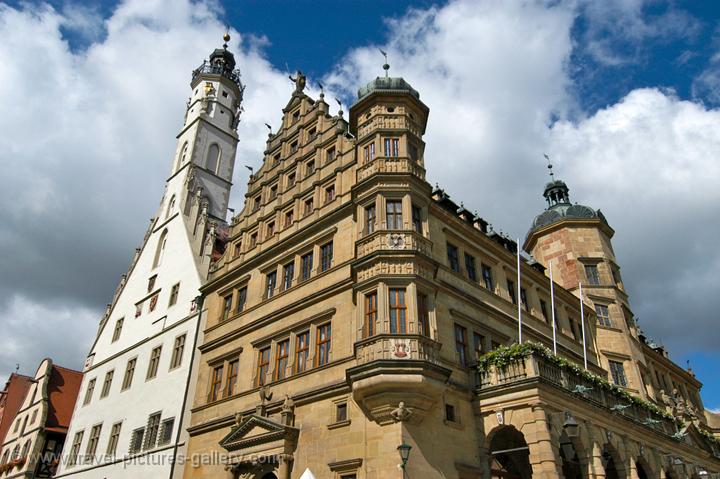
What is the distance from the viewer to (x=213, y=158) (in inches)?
1873

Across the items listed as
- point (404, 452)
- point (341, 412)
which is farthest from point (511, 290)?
point (404, 452)

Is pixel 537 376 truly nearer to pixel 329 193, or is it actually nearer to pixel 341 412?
pixel 341 412

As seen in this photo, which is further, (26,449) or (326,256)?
A: (26,449)

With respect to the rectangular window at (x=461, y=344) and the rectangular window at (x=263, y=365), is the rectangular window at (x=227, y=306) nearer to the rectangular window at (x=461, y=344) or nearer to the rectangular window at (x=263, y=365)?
the rectangular window at (x=263, y=365)

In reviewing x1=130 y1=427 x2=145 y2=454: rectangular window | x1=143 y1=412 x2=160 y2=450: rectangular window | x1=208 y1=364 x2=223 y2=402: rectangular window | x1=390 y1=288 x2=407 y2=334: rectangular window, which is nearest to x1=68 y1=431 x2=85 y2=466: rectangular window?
x1=130 y1=427 x2=145 y2=454: rectangular window

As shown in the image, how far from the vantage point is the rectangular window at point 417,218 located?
23.5 m

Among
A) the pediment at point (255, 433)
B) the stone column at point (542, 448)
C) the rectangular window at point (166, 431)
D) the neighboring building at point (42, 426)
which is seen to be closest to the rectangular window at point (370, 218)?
the pediment at point (255, 433)

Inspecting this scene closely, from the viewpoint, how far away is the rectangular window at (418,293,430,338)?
20.9 metres

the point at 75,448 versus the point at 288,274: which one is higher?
the point at 288,274

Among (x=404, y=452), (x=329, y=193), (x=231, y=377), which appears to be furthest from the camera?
(x=329, y=193)

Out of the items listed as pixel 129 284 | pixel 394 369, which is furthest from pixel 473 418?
pixel 129 284

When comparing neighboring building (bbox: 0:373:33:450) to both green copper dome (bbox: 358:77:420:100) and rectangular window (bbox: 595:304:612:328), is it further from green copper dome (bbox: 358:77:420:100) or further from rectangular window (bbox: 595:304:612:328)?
rectangular window (bbox: 595:304:612:328)

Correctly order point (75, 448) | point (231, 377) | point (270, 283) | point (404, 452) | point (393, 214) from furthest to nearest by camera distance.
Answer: point (75, 448), point (270, 283), point (231, 377), point (393, 214), point (404, 452)

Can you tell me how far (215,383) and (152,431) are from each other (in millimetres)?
4939
